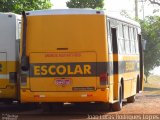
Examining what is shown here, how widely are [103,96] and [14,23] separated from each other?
13.7 ft

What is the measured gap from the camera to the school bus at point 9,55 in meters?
18.7

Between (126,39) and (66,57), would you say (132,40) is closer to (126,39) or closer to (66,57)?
(126,39)

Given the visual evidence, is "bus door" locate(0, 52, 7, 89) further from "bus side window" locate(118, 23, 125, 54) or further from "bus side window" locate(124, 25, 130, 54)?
"bus side window" locate(124, 25, 130, 54)

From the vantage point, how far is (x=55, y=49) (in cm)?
1697

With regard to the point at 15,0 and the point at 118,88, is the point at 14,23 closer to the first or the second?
the point at 118,88

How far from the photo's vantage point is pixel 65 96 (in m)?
16.8

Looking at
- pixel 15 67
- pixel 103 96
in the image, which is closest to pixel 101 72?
pixel 103 96

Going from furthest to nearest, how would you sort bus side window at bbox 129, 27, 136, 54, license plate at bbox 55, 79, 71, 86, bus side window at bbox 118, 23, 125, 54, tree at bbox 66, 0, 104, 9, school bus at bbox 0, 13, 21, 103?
tree at bbox 66, 0, 104, 9
bus side window at bbox 129, 27, 136, 54
bus side window at bbox 118, 23, 125, 54
school bus at bbox 0, 13, 21, 103
license plate at bbox 55, 79, 71, 86

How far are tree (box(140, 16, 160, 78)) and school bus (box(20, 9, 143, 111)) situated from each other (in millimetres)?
31725

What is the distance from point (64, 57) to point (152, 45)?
107 ft

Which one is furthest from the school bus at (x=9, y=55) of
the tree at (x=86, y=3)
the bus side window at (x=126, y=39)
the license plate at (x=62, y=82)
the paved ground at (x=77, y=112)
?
the tree at (x=86, y=3)

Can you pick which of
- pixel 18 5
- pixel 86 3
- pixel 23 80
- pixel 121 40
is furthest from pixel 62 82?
pixel 86 3

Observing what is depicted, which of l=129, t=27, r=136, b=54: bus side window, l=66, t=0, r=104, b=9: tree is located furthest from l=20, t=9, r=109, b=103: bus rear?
l=66, t=0, r=104, b=9: tree

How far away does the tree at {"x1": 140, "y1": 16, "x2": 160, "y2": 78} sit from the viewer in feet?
160
